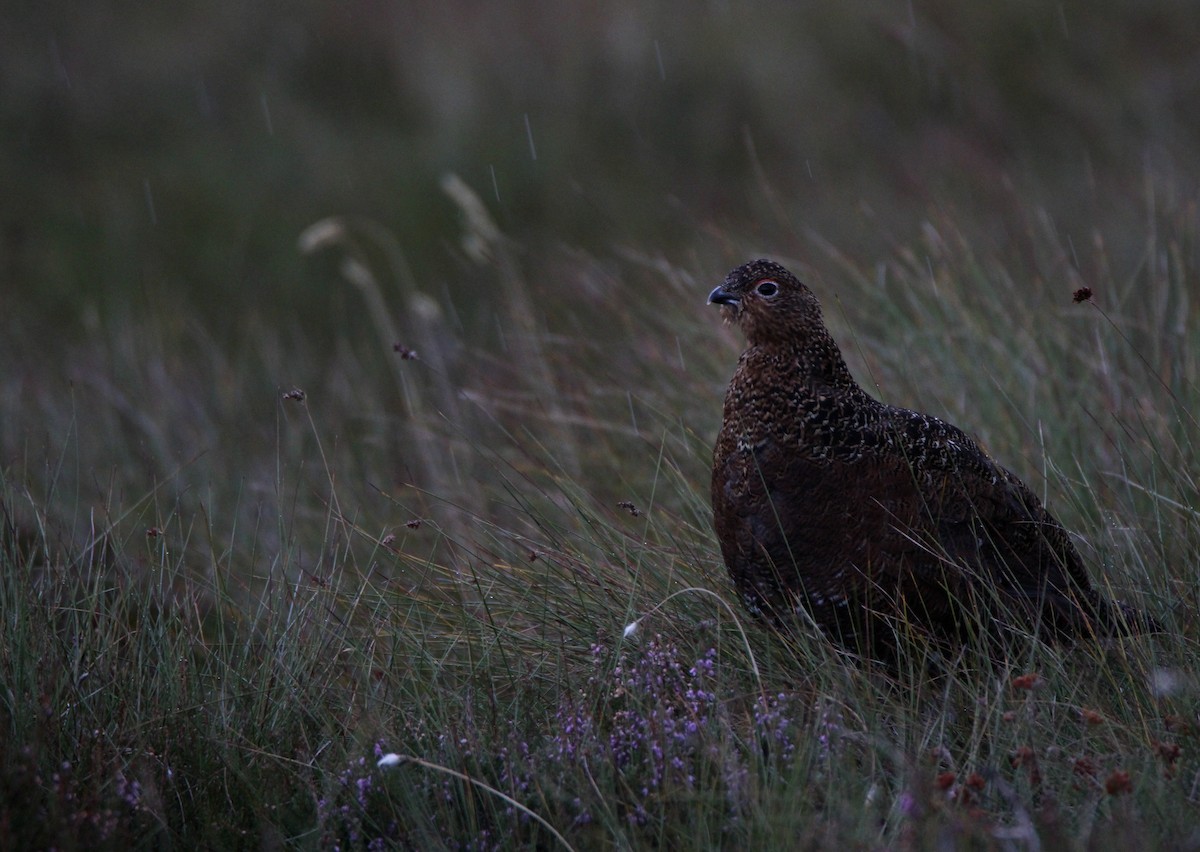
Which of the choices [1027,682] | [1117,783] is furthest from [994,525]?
[1117,783]

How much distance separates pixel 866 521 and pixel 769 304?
66 centimetres

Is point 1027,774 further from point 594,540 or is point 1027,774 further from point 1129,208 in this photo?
point 1129,208

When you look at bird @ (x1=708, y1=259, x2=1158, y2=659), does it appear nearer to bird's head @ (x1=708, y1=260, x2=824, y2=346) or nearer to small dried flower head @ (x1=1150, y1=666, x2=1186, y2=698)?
bird's head @ (x1=708, y1=260, x2=824, y2=346)

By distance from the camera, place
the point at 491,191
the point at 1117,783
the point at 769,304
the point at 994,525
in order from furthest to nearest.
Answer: the point at 491,191
the point at 769,304
the point at 994,525
the point at 1117,783

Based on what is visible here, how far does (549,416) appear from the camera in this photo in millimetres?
4652

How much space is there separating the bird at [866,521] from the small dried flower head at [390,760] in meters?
0.97

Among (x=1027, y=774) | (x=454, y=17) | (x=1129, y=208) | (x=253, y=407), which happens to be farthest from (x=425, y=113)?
(x=1027, y=774)

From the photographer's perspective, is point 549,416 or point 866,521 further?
point 549,416

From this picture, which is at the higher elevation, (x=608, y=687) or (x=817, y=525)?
(x=817, y=525)

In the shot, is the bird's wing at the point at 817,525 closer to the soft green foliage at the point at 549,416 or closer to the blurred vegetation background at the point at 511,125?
the soft green foliage at the point at 549,416

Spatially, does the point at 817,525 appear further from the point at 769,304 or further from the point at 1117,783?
the point at 1117,783

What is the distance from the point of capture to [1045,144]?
9.20m

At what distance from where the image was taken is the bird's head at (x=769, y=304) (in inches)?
135

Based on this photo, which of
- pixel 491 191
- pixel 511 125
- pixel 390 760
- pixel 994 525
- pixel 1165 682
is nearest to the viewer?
pixel 390 760
